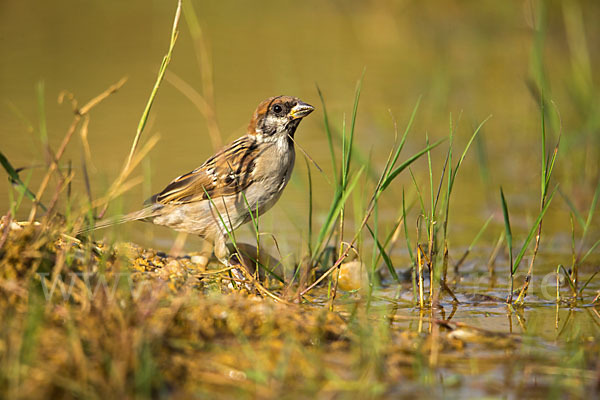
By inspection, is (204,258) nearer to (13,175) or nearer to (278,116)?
(278,116)

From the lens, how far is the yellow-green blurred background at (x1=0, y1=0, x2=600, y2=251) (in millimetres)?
7574

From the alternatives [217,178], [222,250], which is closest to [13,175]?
[222,250]

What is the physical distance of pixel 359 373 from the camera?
3320 mm

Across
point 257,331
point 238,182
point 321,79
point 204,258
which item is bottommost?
point 257,331

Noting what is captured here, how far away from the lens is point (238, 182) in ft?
18.9

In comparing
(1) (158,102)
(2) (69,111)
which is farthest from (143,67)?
(2) (69,111)

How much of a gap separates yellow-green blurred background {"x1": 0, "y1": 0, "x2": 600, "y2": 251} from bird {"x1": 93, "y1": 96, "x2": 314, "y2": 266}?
0.29 metres

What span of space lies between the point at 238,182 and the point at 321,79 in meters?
7.05

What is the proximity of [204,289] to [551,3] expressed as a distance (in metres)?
11.4

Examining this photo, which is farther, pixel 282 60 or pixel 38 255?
pixel 282 60

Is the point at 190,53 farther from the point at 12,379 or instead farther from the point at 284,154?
the point at 12,379

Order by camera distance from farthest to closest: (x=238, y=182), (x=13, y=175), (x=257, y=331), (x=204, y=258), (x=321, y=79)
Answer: (x=321, y=79)
(x=238, y=182)
(x=204, y=258)
(x=13, y=175)
(x=257, y=331)

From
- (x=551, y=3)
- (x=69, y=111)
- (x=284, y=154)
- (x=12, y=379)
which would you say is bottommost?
(x=12, y=379)

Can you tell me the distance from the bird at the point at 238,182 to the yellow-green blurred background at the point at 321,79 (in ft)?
0.95
